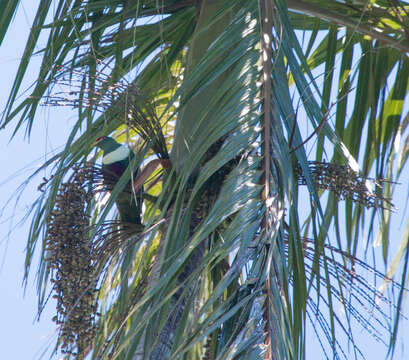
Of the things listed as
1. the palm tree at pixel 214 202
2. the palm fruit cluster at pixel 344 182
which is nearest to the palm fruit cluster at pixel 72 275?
the palm tree at pixel 214 202

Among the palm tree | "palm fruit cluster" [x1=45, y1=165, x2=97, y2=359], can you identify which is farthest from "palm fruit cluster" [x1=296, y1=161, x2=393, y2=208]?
"palm fruit cluster" [x1=45, y1=165, x2=97, y2=359]

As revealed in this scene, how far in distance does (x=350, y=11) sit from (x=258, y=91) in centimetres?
113

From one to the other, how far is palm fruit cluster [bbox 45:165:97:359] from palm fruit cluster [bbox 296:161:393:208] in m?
0.62

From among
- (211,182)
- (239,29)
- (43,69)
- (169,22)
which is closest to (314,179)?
(211,182)

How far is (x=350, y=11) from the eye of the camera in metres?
2.86

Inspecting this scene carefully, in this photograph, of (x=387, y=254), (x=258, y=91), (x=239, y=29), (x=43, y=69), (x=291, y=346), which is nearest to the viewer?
(x=291, y=346)

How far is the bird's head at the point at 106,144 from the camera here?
2.49 metres

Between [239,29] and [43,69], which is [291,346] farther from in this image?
[43,69]

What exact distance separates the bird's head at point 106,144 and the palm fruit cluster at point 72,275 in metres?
0.49

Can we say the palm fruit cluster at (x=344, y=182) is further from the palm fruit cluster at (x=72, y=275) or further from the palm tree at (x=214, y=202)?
the palm fruit cluster at (x=72, y=275)

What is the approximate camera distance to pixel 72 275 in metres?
1.90

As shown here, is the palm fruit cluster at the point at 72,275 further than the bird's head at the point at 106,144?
No

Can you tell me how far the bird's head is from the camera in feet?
8.18

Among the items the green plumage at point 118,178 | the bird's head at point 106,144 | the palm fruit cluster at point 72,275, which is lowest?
the palm fruit cluster at point 72,275
